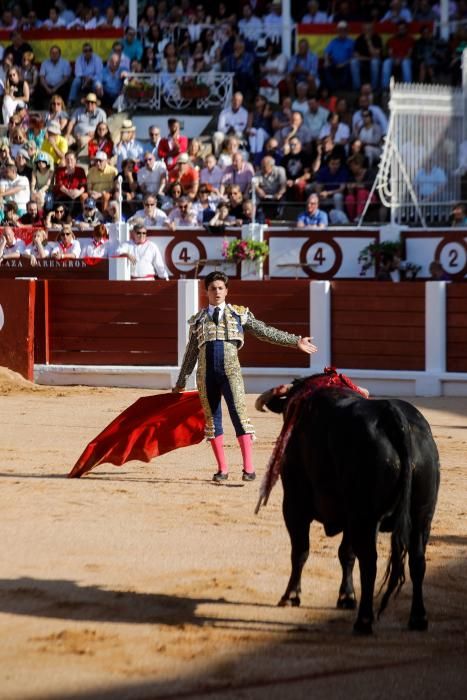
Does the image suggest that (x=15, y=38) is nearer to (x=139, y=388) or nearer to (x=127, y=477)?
(x=139, y=388)

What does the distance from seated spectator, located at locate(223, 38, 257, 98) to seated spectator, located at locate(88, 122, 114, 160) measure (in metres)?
2.03

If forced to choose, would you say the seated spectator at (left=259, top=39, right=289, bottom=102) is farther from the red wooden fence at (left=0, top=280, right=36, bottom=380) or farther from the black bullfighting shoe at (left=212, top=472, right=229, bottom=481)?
the black bullfighting shoe at (left=212, top=472, right=229, bottom=481)

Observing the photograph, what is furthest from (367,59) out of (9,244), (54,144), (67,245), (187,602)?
(187,602)

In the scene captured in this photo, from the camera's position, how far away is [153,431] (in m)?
7.71

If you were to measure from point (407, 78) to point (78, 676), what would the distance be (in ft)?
42.3

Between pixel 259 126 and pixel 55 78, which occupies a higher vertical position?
pixel 55 78

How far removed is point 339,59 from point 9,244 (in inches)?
195

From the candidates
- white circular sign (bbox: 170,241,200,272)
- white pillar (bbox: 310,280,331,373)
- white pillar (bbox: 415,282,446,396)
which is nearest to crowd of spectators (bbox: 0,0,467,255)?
white circular sign (bbox: 170,241,200,272)

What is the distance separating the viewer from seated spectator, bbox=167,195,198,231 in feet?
48.4

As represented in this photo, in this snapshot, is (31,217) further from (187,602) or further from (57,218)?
(187,602)


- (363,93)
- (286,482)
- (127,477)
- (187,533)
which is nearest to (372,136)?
(363,93)

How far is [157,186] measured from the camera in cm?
1516

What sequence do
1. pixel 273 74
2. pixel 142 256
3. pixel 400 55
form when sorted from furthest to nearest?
1. pixel 273 74
2. pixel 400 55
3. pixel 142 256

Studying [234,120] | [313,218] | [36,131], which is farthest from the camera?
[36,131]
